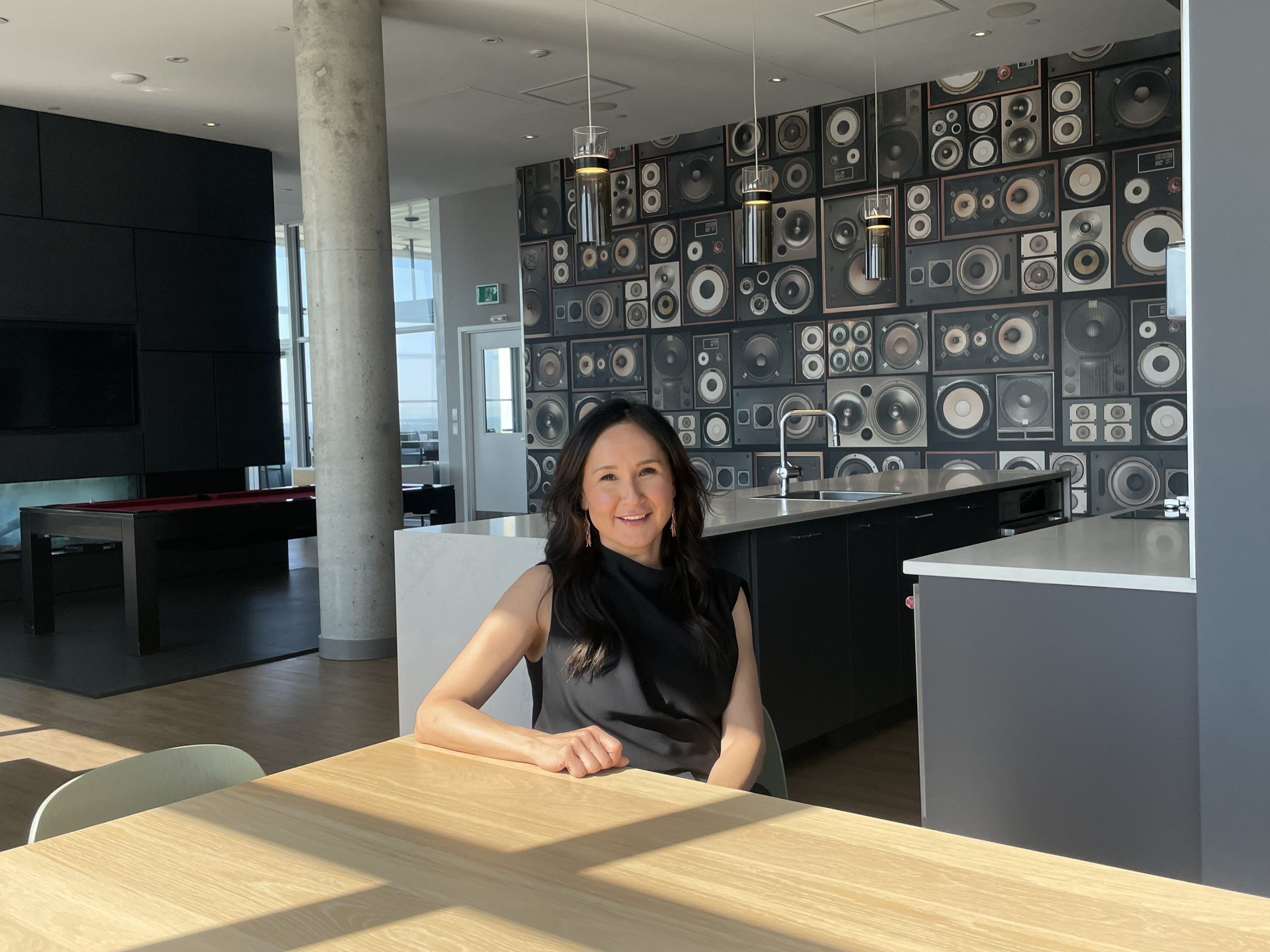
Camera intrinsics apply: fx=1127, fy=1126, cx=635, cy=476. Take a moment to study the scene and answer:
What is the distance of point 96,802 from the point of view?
1.42 metres

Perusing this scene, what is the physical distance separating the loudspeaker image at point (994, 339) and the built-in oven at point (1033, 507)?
1856 millimetres

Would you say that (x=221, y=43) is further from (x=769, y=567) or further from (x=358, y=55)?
(x=769, y=567)

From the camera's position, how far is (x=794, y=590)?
370 centimetres

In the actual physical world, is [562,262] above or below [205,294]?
above

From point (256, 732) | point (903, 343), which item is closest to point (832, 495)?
point (256, 732)

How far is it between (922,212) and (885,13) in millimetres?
1681

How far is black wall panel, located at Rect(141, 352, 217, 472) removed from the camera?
8023 mm

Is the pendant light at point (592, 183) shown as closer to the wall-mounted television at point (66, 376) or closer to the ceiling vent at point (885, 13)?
the ceiling vent at point (885, 13)

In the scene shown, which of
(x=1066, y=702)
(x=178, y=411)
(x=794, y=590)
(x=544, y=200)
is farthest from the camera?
(x=544, y=200)

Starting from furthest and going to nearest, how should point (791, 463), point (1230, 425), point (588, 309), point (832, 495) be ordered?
point (588, 309), point (791, 463), point (832, 495), point (1230, 425)

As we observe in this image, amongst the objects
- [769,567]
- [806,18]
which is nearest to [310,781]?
[769,567]

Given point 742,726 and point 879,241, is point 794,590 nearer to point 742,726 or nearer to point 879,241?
point 742,726

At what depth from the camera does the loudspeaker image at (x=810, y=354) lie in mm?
7984

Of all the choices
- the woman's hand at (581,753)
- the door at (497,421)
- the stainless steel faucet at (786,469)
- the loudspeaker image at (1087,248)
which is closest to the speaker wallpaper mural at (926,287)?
the loudspeaker image at (1087,248)
